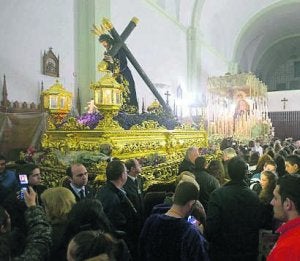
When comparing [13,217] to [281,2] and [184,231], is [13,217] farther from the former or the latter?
[281,2]

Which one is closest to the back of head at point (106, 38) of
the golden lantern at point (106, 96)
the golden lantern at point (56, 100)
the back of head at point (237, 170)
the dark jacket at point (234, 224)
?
→ the golden lantern at point (56, 100)

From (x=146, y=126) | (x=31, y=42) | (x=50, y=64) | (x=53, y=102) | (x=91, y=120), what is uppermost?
(x=31, y=42)

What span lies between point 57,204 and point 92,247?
107 cm

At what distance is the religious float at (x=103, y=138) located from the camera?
581 cm

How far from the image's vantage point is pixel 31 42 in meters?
8.04

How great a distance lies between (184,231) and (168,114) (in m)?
7.22

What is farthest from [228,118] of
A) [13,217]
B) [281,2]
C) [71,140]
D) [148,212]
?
[13,217]

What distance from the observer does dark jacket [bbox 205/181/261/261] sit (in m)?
3.15

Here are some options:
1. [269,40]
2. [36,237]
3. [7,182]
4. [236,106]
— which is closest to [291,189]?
[36,237]

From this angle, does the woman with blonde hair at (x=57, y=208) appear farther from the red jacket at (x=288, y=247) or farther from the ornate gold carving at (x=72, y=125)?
the ornate gold carving at (x=72, y=125)

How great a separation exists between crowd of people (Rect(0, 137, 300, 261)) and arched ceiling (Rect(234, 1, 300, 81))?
833 inches

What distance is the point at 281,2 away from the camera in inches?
852

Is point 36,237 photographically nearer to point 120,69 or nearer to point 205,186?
point 205,186

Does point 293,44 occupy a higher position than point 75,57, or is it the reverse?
point 293,44
